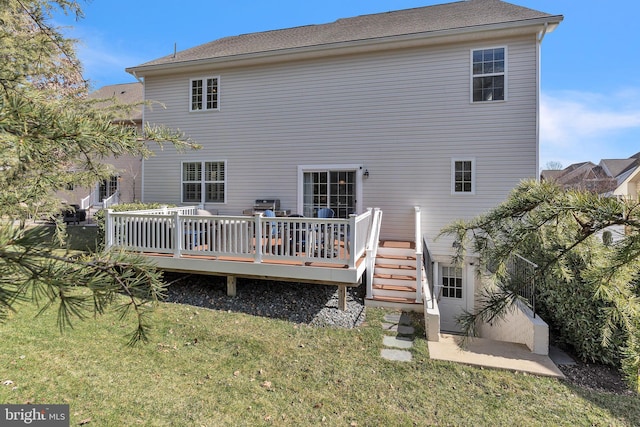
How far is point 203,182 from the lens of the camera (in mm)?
10688

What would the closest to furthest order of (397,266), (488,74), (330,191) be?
(397,266) → (488,74) → (330,191)

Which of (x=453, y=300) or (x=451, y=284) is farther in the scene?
(x=451, y=284)

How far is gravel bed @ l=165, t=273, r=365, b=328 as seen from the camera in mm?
5789

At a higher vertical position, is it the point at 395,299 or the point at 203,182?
the point at 203,182

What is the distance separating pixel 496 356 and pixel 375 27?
32.1 ft

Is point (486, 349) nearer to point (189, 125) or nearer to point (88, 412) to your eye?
point (88, 412)

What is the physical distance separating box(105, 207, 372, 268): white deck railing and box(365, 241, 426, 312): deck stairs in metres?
0.90

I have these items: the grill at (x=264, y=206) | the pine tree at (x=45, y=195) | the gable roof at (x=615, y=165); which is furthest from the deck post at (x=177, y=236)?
the gable roof at (x=615, y=165)

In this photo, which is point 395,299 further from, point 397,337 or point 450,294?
point 450,294

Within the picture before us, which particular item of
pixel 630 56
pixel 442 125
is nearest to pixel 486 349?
pixel 442 125

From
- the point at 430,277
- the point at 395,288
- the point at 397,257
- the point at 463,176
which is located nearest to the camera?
the point at 395,288

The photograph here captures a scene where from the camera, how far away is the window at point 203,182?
10594 millimetres

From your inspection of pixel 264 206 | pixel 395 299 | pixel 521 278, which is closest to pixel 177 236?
pixel 264 206

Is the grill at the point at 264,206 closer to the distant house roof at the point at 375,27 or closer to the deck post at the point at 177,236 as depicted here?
the deck post at the point at 177,236
